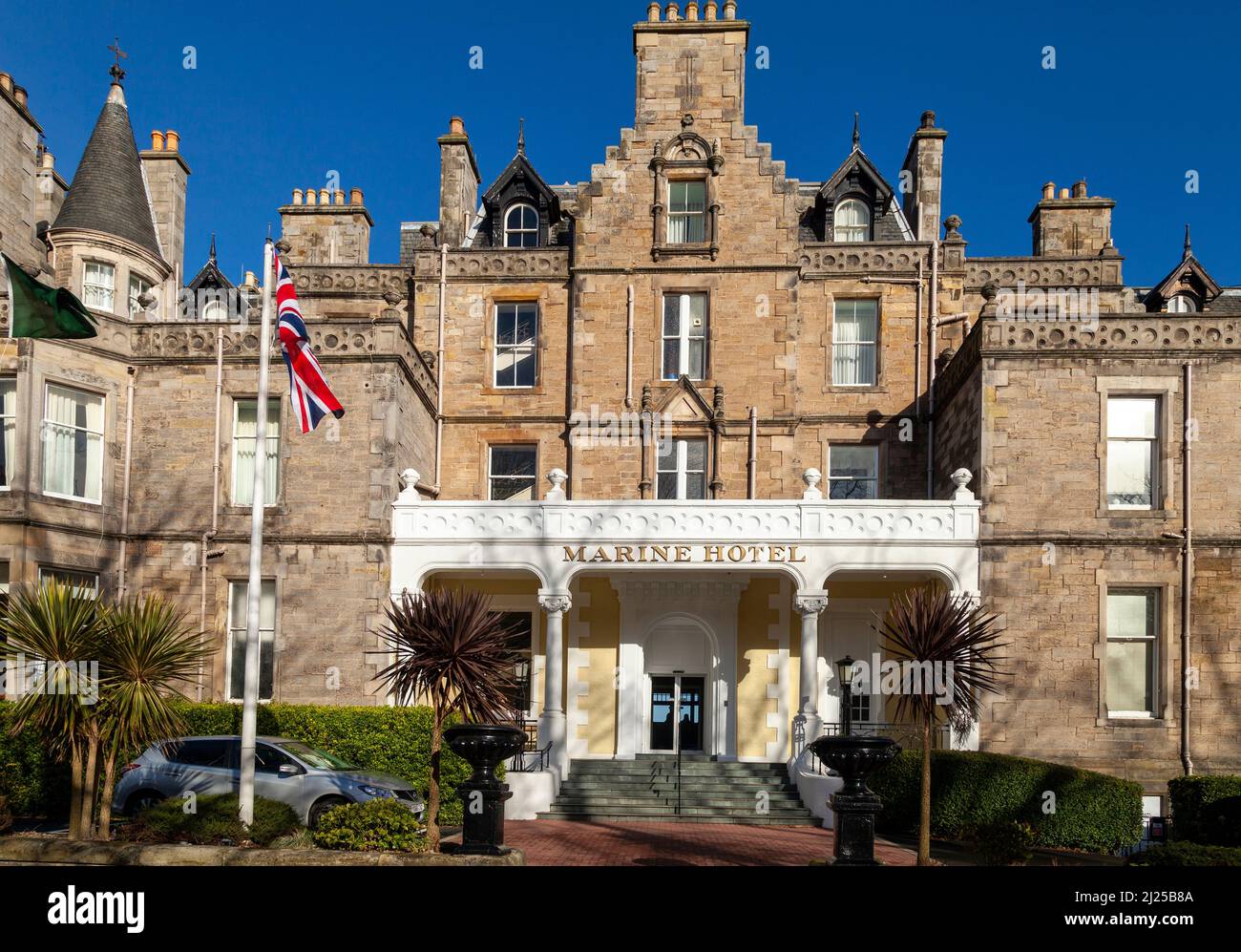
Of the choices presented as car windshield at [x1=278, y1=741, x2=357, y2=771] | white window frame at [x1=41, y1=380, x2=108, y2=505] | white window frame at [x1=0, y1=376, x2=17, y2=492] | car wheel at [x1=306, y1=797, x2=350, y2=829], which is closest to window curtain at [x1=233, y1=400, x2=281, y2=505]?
white window frame at [x1=41, y1=380, x2=108, y2=505]

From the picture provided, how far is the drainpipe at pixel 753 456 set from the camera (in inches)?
1009

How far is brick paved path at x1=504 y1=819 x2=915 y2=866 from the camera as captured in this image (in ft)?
51.4

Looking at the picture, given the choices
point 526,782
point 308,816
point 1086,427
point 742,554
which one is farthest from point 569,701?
point 1086,427

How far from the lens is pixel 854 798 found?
13.2 meters

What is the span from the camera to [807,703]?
2161cm

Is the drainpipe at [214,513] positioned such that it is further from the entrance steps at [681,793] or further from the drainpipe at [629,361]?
the drainpipe at [629,361]

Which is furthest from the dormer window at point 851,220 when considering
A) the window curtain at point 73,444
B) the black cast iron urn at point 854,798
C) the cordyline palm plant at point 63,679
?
the cordyline palm plant at point 63,679

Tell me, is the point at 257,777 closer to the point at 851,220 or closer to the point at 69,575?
the point at 69,575

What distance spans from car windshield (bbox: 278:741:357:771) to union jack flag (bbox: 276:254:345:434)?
16.5ft

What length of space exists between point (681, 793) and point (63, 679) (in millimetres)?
11558

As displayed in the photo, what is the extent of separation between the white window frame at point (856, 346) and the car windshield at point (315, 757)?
14.5m

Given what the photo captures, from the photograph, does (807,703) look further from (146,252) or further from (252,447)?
(146,252)

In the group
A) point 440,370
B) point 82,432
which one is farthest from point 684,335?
point 82,432

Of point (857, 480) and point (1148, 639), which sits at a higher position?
point (857, 480)
